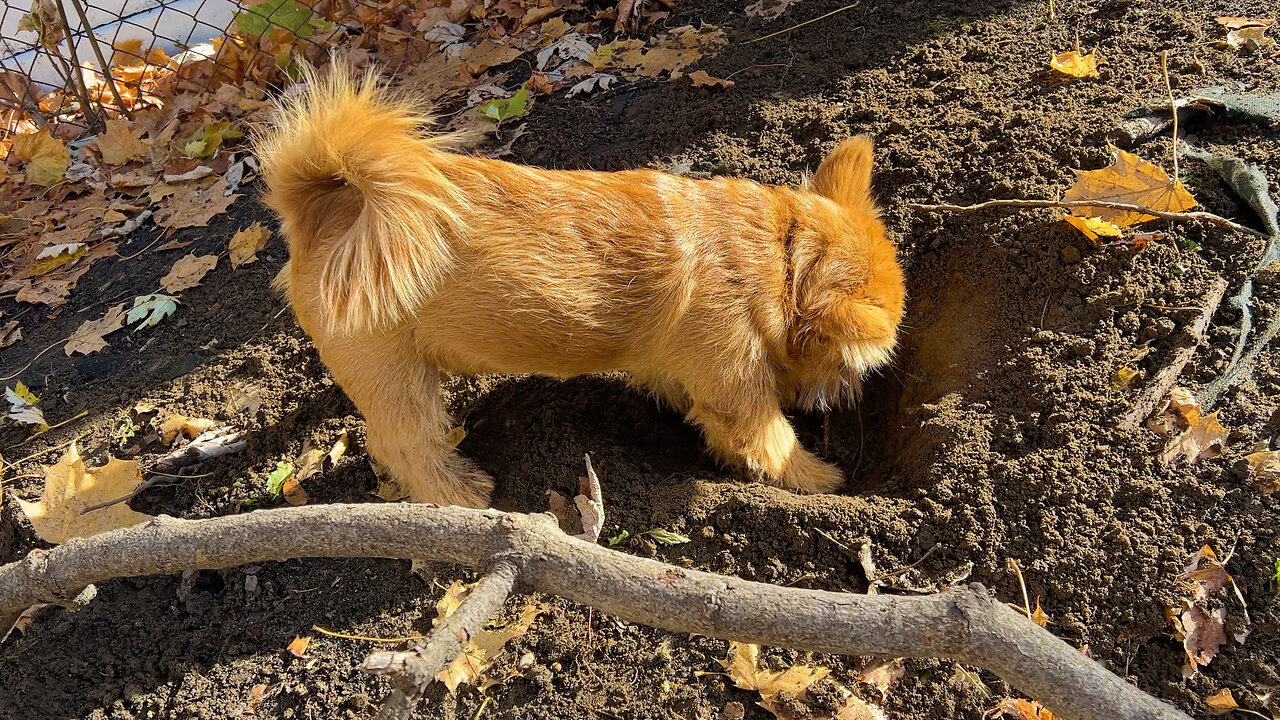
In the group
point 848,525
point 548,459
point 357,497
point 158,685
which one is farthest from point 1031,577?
point 158,685

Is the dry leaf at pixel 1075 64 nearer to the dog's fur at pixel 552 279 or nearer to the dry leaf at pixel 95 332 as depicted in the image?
the dog's fur at pixel 552 279

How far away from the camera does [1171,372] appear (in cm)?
272

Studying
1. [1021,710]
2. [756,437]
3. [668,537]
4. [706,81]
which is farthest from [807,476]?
[706,81]

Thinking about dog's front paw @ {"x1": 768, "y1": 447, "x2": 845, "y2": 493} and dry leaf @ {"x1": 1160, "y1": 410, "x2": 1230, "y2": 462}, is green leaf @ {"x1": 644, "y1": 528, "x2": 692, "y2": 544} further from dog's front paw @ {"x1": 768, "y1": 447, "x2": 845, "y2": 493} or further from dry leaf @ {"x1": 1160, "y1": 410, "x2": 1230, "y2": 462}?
dry leaf @ {"x1": 1160, "y1": 410, "x2": 1230, "y2": 462}

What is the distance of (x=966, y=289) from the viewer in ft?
10.9

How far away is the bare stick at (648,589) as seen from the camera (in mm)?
1566

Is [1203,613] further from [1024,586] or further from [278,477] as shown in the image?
[278,477]

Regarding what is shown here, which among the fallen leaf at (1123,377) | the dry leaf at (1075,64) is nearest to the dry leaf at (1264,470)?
the fallen leaf at (1123,377)

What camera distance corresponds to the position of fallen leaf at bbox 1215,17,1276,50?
364 cm

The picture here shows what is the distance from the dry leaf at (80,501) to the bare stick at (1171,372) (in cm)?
360

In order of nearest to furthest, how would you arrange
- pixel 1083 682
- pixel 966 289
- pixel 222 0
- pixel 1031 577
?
pixel 1083 682 < pixel 1031 577 < pixel 966 289 < pixel 222 0

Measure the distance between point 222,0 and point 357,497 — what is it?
16.7 feet

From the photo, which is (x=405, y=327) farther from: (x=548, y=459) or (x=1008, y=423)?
(x=1008, y=423)

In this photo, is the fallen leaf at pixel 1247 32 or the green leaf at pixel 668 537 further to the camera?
the fallen leaf at pixel 1247 32
